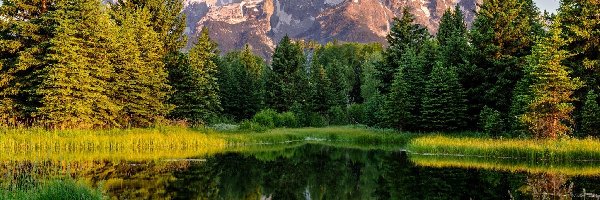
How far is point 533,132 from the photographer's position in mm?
31250

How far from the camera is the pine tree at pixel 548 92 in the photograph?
3005cm

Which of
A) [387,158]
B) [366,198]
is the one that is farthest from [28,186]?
[387,158]

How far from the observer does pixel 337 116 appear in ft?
236

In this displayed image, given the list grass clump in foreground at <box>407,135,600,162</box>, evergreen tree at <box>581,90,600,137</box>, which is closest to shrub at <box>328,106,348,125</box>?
grass clump in foreground at <box>407,135,600,162</box>

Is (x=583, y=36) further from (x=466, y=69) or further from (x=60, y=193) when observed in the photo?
(x=60, y=193)

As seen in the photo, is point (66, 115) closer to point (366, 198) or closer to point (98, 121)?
point (98, 121)

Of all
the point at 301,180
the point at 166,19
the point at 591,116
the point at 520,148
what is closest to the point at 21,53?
the point at 166,19

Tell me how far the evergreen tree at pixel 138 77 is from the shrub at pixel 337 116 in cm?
3145

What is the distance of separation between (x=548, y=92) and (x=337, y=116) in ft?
140

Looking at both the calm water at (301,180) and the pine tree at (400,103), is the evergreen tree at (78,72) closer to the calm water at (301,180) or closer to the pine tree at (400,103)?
the calm water at (301,180)

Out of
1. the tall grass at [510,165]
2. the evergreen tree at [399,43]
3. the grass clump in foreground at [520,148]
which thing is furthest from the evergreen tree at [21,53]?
the evergreen tree at [399,43]

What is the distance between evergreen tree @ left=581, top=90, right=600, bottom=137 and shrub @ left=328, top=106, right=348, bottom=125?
4123 cm

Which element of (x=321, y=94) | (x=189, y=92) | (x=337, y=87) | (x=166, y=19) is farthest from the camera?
(x=337, y=87)

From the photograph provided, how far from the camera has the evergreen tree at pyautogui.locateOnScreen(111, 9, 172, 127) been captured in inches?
1554
